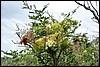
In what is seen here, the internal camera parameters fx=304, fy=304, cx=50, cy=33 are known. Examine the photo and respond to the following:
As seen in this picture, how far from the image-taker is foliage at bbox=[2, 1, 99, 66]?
10698 millimetres

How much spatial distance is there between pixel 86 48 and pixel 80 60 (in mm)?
909

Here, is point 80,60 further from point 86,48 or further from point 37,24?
point 37,24

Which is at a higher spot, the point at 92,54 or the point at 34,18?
the point at 34,18

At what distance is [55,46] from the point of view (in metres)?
10.6

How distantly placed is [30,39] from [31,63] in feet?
11.7

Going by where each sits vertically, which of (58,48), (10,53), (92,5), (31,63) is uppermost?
(92,5)

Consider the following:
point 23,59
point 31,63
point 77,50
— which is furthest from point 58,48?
point 31,63

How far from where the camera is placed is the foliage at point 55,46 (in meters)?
10.7

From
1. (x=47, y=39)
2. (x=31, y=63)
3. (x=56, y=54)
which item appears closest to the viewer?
(x=47, y=39)

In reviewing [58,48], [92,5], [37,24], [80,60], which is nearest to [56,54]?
[58,48]

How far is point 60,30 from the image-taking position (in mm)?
10984

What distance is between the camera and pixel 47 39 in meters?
10.7

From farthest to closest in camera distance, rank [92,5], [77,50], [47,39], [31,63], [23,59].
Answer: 1. [31,63]
2. [23,59]
3. [77,50]
4. [47,39]
5. [92,5]

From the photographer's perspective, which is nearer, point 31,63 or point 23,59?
point 23,59
